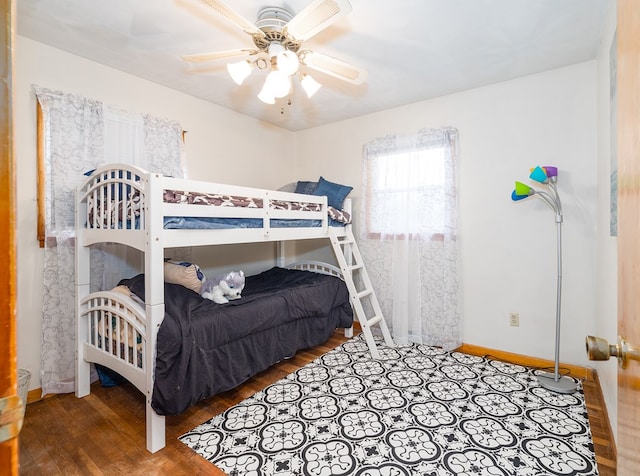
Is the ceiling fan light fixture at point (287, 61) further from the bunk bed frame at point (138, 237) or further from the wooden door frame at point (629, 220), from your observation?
the wooden door frame at point (629, 220)

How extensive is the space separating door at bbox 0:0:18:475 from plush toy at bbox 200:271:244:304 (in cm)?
185

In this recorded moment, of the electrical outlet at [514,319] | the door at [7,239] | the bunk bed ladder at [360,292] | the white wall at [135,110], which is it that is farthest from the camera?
the bunk bed ladder at [360,292]

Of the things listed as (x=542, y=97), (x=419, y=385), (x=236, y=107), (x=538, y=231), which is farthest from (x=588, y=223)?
(x=236, y=107)

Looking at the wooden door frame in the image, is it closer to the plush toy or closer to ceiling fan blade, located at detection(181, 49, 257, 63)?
ceiling fan blade, located at detection(181, 49, 257, 63)

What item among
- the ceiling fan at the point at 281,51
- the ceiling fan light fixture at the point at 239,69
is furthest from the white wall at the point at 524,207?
the ceiling fan light fixture at the point at 239,69

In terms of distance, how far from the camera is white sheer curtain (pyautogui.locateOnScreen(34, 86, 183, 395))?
2.17m

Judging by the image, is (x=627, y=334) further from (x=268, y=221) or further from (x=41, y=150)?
(x=41, y=150)

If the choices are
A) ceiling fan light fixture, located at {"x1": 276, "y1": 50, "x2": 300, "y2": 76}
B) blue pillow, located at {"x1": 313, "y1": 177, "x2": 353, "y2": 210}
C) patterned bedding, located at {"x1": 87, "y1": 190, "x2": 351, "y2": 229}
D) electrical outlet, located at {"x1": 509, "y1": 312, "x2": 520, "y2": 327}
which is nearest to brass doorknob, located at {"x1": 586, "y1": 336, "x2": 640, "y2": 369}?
ceiling fan light fixture, located at {"x1": 276, "y1": 50, "x2": 300, "y2": 76}

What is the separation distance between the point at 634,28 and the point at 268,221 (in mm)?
2084

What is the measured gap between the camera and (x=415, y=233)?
3.13 m

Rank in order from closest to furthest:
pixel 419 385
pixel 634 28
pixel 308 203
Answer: pixel 634 28 < pixel 419 385 < pixel 308 203

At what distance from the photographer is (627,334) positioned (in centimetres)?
65

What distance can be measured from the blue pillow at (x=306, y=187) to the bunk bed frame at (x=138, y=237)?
0.86m

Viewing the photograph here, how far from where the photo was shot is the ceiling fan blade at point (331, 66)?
1828 mm
